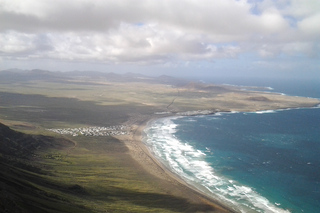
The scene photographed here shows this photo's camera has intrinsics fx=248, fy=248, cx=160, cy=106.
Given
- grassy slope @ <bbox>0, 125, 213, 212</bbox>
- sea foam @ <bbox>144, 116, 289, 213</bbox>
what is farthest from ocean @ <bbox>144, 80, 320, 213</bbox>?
grassy slope @ <bbox>0, 125, 213, 212</bbox>

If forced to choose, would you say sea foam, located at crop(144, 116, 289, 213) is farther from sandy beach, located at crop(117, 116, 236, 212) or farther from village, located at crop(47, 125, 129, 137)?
village, located at crop(47, 125, 129, 137)

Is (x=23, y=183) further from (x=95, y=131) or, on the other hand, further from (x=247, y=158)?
(x=95, y=131)

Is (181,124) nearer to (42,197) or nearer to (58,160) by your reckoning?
(58,160)

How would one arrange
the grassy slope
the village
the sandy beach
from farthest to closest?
the village, the sandy beach, the grassy slope

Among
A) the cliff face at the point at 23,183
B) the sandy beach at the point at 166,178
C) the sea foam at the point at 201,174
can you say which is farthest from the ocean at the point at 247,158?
the cliff face at the point at 23,183

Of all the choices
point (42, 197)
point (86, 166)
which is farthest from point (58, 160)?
point (42, 197)

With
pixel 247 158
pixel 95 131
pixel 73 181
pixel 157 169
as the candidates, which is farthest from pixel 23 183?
pixel 95 131
